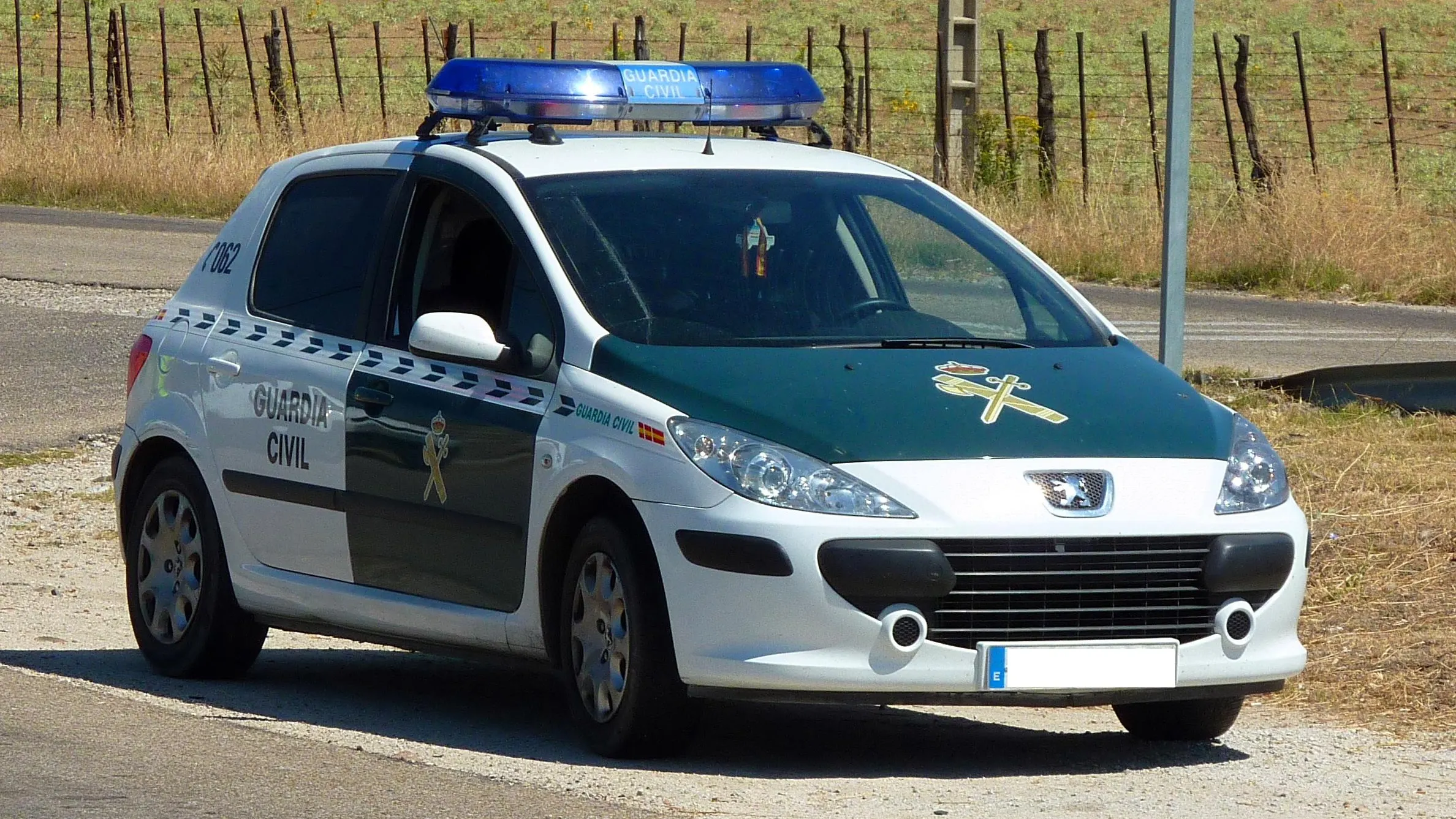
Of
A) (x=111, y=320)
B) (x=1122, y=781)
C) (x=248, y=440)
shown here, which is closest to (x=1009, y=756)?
(x=1122, y=781)

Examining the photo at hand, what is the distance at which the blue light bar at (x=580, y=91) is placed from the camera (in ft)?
22.5

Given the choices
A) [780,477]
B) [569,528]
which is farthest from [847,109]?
[780,477]

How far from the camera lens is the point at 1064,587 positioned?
5.39 m

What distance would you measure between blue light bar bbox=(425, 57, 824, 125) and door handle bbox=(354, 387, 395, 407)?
0.90 m

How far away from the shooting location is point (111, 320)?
16.7 m

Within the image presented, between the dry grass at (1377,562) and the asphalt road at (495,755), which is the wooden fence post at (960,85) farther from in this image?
the asphalt road at (495,755)

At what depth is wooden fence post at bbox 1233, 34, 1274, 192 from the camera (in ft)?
68.6

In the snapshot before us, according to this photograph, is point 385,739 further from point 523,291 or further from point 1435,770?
point 1435,770

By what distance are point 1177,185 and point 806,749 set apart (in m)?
3.54

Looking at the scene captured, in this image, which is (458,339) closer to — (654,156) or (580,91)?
(654,156)

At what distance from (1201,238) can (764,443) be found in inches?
638

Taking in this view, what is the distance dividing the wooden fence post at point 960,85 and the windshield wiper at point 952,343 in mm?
17873

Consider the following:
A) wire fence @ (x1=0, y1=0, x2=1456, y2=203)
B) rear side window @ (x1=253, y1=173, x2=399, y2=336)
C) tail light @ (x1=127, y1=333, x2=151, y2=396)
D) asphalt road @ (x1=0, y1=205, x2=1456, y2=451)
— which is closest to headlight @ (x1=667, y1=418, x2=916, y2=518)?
rear side window @ (x1=253, y1=173, x2=399, y2=336)

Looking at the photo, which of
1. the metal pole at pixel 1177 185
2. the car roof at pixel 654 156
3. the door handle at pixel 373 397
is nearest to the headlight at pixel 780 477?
the door handle at pixel 373 397
